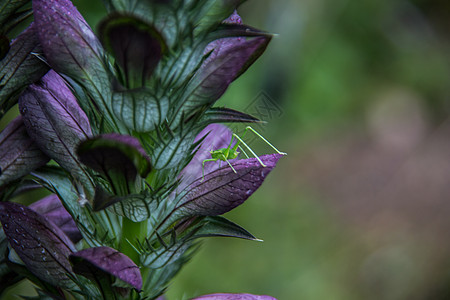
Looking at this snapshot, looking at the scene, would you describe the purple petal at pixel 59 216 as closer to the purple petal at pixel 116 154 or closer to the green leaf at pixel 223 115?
the purple petal at pixel 116 154

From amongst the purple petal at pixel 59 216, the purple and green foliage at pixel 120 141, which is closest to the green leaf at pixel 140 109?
the purple and green foliage at pixel 120 141

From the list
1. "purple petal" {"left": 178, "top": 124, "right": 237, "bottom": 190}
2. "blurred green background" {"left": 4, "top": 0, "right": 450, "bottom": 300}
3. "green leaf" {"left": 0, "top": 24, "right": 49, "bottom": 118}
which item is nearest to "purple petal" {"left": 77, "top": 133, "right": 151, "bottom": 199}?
"purple petal" {"left": 178, "top": 124, "right": 237, "bottom": 190}

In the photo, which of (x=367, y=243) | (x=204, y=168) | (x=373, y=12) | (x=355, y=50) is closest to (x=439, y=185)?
(x=367, y=243)

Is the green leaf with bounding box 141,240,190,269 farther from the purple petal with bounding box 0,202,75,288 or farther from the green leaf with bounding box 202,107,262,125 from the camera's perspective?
the green leaf with bounding box 202,107,262,125

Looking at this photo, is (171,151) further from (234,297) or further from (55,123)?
(234,297)

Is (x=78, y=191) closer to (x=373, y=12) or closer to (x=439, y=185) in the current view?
(x=439, y=185)

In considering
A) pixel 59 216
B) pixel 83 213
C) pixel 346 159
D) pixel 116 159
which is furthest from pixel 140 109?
pixel 346 159

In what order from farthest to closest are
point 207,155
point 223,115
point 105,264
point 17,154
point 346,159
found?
point 346,159, point 207,155, point 17,154, point 223,115, point 105,264
